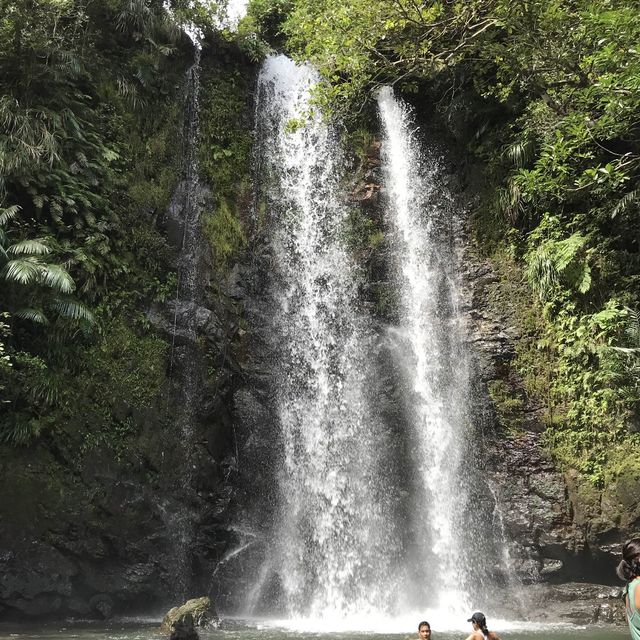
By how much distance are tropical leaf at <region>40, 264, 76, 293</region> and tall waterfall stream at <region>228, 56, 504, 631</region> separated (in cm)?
456

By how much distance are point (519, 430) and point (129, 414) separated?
7555mm

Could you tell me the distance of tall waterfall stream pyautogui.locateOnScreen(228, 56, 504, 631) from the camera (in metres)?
10.7

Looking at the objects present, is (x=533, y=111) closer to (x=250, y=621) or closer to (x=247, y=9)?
(x=247, y=9)

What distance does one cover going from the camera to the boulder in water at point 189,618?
6.35 metres

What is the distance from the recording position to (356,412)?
12477 mm

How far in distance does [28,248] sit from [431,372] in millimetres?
8243

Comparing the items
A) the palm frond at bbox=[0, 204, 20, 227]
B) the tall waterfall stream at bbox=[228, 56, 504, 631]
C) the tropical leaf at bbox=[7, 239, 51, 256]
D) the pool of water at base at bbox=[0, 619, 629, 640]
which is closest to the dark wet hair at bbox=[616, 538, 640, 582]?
the pool of water at base at bbox=[0, 619, 629, 640]

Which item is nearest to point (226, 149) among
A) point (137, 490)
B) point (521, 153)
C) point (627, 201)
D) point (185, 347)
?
point (185, 347)

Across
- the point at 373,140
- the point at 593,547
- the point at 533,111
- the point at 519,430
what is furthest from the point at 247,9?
the point at 593,547

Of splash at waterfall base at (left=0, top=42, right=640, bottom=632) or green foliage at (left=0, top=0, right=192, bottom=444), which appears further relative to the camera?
green foliage at (left=0, top=0, right=192, bottom=444)

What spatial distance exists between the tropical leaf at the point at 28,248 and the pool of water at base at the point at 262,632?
583 centimetres

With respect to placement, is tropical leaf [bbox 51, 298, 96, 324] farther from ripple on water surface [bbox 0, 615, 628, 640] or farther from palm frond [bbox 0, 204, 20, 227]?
ripple on water surface [bbox 0, 615, 628, 640]

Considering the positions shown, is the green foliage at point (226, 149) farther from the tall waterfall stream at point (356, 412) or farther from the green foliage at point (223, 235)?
the tall waterfall stream at point (356, 412)

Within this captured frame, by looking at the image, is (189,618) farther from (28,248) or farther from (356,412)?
(28,248)
